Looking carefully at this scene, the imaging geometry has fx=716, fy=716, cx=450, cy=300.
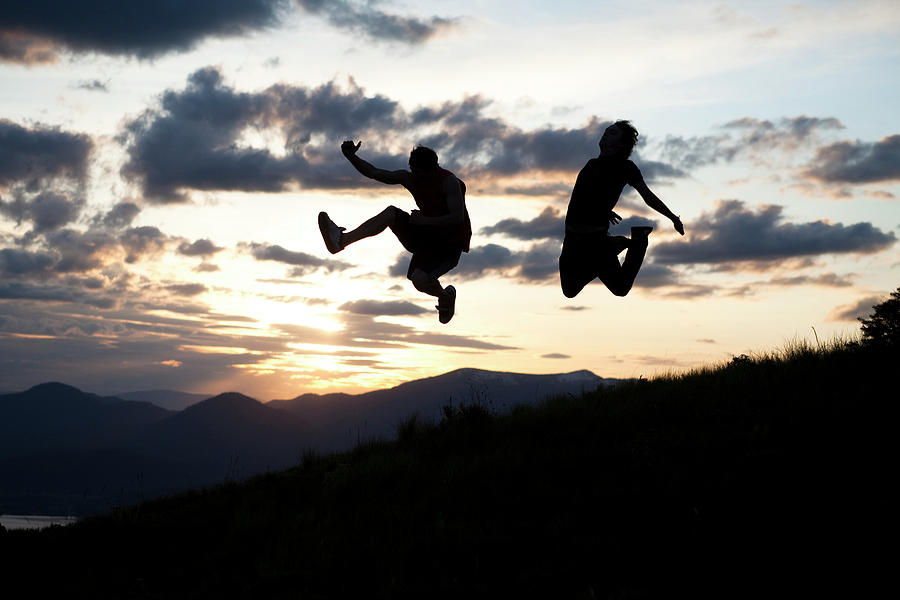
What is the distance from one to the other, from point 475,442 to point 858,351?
7759 millimetres

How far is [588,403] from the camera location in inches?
572

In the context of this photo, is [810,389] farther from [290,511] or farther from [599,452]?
[290,511]

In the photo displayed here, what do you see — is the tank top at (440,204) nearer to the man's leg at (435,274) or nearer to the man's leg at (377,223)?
the man's leg at (435,274)

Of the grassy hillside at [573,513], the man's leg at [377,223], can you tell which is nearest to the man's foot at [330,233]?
the man's leg at [377,223]

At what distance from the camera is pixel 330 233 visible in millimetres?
9883

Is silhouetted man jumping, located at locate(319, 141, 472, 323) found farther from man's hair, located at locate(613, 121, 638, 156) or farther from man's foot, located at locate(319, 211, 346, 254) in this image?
man's hair, located at locate(613, 121, 638, 156)

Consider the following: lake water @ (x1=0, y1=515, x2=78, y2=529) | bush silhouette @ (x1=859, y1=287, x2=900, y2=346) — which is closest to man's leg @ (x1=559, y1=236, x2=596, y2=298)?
bush silhouette @ (x1=859, y1=287, x2=900, y2=346)

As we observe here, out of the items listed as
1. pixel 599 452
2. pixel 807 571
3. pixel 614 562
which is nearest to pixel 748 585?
pixel 807 571

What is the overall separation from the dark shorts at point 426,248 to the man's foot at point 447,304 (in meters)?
0.45

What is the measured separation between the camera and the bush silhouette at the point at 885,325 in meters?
14.2

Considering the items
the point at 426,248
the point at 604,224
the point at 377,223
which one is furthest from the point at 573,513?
the point at 377,223

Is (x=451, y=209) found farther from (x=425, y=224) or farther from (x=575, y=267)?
(x=575, y=267)

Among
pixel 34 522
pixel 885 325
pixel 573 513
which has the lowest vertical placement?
pixel 34 522

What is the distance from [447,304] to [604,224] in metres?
2.55
